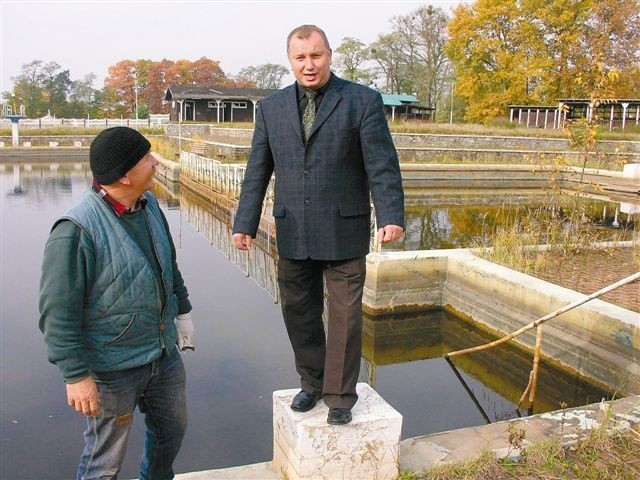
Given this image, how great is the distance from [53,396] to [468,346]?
3812 mm

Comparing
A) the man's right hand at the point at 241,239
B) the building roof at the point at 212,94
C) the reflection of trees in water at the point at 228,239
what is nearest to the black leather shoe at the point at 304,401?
the man's right hand at the point at 241,239

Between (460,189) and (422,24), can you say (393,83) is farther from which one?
(460,189)

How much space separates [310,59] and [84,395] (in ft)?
4.85

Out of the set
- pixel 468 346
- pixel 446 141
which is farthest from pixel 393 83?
pixel 468 346

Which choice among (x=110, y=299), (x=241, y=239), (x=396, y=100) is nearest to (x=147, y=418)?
(x=110, y=299)

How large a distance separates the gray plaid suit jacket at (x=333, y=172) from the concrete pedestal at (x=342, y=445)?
2.24 feet

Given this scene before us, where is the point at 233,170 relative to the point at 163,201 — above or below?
above

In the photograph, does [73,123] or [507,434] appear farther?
[73,123]

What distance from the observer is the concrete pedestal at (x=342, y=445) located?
2.54 metres

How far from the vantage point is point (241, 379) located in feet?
17.3

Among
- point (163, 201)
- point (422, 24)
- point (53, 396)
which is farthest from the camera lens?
point (422, 24)

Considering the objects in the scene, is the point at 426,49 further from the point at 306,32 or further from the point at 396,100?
the point at 306,32

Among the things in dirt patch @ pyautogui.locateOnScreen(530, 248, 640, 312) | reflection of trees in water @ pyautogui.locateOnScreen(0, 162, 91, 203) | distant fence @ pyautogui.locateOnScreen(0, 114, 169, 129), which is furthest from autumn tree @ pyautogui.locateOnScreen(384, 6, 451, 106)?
dirt patch @ pyautogui.locateOnScreen(530, 248, 640, 312)

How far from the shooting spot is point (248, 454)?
4.12 m
